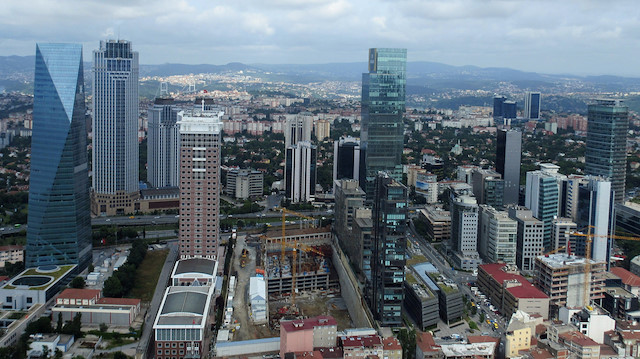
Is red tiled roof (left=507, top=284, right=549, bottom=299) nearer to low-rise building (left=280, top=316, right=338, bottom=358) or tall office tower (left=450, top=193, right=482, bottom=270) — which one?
tall office tower (left=450, top=193, right=482, bottom=270)

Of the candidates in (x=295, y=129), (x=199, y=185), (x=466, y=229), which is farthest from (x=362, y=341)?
(x=295, y=129)

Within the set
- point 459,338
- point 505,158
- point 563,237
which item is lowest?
point 459,338

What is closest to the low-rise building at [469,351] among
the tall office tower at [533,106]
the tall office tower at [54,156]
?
the tall office tower at [54,156]

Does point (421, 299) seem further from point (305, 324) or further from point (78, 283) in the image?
point (78, 283)

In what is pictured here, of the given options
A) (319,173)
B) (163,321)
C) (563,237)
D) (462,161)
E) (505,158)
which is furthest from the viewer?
(462,161)

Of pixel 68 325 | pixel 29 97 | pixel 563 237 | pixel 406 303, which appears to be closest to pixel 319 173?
Answer: pixel 563 237

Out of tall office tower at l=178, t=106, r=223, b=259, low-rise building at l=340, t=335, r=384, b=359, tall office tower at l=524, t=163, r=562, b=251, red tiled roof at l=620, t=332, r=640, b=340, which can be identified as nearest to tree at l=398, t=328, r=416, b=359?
low-rise building at l=340, t=335, r=384, b=359

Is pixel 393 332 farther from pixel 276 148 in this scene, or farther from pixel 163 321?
pixel 276 148
